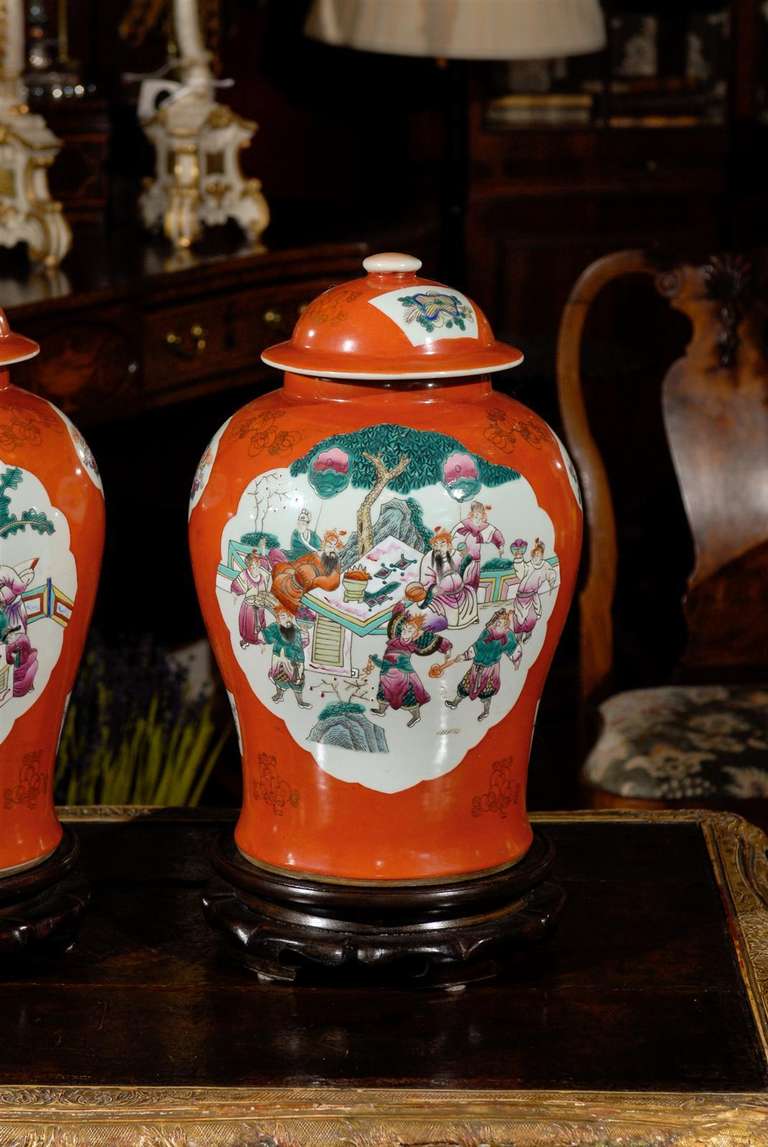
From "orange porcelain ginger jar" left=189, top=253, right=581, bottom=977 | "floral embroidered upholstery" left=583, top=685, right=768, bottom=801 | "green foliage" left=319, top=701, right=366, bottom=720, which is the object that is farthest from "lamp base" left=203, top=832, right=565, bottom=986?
"floral embroidered upholstery" left=583, top=685, right=768, bottom=801

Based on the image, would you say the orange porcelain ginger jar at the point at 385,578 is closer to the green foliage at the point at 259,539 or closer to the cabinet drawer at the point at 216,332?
the green foliage at the point at 259,539

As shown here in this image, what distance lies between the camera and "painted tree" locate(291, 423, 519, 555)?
100 cm

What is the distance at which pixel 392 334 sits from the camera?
1041 millimetres

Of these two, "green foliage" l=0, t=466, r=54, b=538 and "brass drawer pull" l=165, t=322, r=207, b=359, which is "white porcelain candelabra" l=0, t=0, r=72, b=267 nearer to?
"brass drawer pull" l=165, t=322, r=207, b=359

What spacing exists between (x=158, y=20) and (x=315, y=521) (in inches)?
95.0

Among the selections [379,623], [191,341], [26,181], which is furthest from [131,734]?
[379,623]

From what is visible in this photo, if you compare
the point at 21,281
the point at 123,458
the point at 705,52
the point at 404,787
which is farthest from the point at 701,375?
the point at 705,52

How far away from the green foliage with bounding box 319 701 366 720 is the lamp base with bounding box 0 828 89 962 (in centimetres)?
24

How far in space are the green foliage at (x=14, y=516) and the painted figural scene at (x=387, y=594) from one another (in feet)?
0.37

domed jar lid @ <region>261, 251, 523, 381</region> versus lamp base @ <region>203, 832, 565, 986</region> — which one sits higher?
domed jar lid @ <region>261, 251, 523, 381</region>

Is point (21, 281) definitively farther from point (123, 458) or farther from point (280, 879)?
point (280, 879)

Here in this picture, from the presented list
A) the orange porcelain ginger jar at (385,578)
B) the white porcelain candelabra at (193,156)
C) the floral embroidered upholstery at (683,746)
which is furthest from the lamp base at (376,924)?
the white porcelain candelabra at (193,156)

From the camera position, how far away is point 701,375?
2057 millimetres

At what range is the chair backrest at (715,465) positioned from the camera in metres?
2.02
